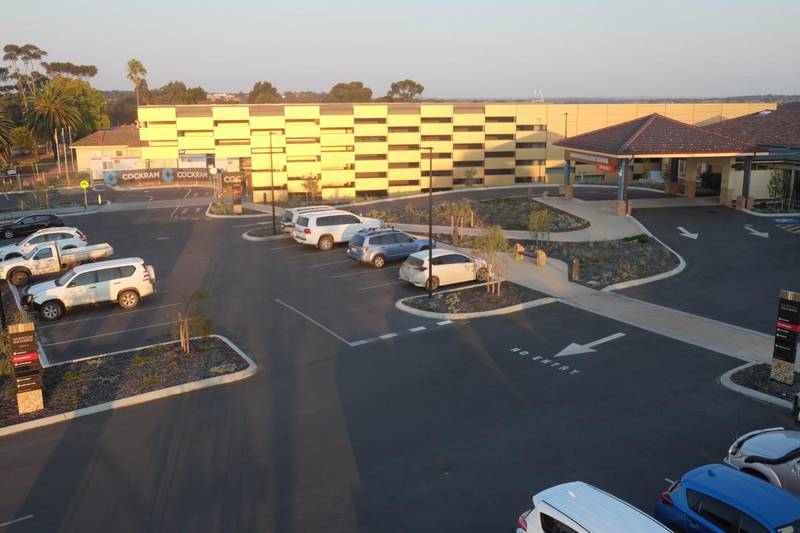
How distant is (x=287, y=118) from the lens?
8306cm

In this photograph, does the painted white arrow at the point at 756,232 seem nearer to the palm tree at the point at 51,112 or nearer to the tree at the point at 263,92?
the palm tree at the point at 51,112

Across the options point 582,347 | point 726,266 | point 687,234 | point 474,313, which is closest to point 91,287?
point 474,313

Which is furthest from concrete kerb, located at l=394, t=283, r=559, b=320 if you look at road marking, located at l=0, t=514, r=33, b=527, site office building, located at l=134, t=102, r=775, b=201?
site office building, located at l=134, t=102, r=775, b=201

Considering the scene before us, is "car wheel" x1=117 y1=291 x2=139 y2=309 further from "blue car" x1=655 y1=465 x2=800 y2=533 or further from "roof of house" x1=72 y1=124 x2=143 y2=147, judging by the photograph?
"roof of house" x1=72 y1=124 x2=143 y2=147

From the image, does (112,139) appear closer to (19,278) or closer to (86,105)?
(86,105)

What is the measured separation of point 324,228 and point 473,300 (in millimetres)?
11369

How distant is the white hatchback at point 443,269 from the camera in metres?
24.8

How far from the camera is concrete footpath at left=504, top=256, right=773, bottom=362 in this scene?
18.5 metres

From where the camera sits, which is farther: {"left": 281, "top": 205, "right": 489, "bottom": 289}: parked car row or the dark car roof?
{"left": 281, "top": 205, "right": 489, "bottom": 289}: parked car row

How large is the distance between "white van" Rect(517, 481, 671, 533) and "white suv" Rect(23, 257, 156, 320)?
18432mm

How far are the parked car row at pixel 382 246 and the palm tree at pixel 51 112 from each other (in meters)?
59.3

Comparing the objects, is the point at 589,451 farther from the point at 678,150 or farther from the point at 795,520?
the point at 678,150

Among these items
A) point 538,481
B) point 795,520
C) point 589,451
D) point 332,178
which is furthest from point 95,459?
point 332,178

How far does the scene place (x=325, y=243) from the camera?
3253cm
